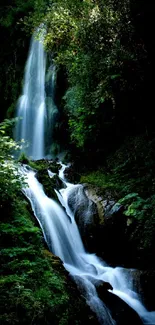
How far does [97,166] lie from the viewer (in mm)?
10555

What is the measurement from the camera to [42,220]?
7.15 metres

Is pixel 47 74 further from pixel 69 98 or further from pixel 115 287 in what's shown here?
pixel 115 287

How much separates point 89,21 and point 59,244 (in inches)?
260

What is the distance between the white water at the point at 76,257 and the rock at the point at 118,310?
4.2 inches

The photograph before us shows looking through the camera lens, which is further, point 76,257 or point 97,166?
point 97,166

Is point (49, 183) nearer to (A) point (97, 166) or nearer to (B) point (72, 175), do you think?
(B) point (72, 175)

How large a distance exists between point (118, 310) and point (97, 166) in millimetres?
6371

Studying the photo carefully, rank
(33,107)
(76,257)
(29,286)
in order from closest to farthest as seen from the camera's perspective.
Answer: (29,286) → (76,257) → (33,107)

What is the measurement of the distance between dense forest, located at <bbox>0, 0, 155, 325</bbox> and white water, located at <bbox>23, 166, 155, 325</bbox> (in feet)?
0.79

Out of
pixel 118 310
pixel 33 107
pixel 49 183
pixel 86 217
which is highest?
pixel 33 107

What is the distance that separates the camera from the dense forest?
350 cm

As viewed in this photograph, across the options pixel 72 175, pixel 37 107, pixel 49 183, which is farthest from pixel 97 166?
pixel 37 107

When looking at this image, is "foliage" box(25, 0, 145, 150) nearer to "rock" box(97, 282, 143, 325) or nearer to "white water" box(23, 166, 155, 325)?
"white water" box(23, 166, 155, 325)

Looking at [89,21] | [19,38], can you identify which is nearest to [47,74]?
[19,38]
